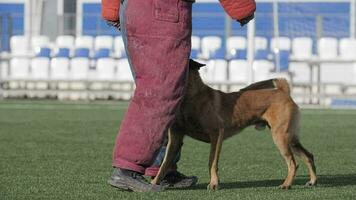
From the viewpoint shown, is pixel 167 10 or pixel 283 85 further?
pixel 283 85

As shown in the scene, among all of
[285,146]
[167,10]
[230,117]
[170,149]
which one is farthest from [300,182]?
[167,10]

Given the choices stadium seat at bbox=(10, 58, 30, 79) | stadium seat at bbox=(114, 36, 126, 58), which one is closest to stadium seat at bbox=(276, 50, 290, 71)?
stadium seat at bbox=(114, 36, 126, 58)

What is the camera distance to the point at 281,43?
84.9ft

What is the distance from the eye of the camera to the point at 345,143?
13.1 metres

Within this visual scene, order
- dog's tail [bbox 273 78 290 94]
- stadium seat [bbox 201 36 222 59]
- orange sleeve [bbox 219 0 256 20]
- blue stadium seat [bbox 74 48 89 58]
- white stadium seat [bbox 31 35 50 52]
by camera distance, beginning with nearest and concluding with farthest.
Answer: orange sleeve [bbox 219 0 256 20] < dog's tail [bbox 273 78 290 94] < stadium seat [bbox 201 36 222 59] < blue stadium seat [bbox 74 48 89 58] < white stadium seat [bbox 31 35 50 52]

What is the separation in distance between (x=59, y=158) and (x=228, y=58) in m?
15.5

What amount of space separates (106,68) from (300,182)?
17864mm

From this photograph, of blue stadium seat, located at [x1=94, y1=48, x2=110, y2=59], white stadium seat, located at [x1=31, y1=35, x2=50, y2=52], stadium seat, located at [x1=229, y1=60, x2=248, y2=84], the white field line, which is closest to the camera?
the white field line

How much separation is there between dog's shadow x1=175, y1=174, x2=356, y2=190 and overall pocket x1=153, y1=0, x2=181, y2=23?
1434mm

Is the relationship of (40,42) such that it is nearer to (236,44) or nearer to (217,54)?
(217,54)

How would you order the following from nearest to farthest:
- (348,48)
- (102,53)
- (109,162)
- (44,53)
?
(109,162) < (348,48) < (102,53) < (44,53)

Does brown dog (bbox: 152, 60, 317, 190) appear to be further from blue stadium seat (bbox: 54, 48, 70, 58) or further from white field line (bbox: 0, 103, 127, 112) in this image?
blue stadium seat (bbox: 54, 48, 70, 58)

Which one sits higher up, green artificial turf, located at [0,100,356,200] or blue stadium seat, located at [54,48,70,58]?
blue stadium seat, located at [54,48,70,58]

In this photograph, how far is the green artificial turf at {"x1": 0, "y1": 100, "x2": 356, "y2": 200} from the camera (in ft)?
25.3
